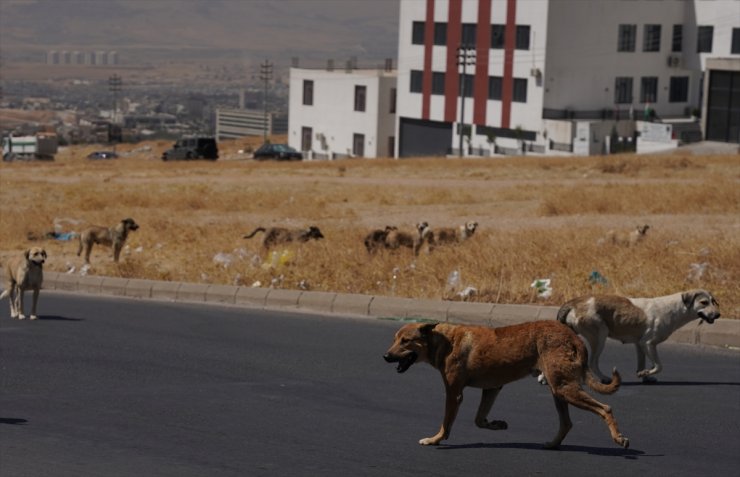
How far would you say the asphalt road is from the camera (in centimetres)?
811

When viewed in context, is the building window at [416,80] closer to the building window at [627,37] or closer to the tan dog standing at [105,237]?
the building window at [627,37]

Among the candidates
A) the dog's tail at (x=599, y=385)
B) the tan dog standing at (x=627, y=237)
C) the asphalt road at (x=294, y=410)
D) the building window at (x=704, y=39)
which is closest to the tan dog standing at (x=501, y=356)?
the dog's tail at (x=599, y=385)

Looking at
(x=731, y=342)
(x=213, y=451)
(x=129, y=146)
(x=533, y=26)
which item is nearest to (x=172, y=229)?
(x=731, y=342)

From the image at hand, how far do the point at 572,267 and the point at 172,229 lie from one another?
8890 mm

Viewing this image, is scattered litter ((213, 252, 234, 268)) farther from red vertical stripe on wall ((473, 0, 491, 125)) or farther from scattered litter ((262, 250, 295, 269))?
red vertical stripe on wall ((473, 0, 491, 125))

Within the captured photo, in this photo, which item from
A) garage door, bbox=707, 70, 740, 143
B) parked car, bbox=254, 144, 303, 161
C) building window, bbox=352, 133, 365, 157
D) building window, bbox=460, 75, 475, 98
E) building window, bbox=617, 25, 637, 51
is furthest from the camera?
building window, bbox=352, 133, 365, 157

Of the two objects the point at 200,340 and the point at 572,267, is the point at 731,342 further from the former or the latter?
the point at 200,340

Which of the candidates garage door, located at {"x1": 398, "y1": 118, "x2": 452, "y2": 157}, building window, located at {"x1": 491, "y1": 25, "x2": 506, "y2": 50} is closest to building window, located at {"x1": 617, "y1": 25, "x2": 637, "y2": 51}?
building window, located at {"x1": 491, "y1": 25, "x2": 506, "y2": 50}

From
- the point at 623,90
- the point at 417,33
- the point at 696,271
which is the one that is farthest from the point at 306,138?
the point at 696,271

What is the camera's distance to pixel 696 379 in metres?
10.6

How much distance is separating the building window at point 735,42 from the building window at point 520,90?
1198cm

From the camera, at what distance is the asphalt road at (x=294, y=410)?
26.6 feet

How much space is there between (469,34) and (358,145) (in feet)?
44.0

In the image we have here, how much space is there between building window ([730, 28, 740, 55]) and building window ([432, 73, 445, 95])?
16164mm
